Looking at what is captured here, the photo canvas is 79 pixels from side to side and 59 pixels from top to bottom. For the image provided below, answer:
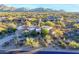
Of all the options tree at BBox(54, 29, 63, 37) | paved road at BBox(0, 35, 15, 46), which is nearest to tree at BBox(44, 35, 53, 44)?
tree at BBox(54, 29, 63, 37)

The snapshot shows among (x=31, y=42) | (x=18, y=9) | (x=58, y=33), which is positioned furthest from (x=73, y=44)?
(x=18, y=9)

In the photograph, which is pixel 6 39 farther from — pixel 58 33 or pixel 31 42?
pixel 58 33

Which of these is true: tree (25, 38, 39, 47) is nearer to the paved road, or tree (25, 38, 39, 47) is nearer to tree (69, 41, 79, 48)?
the paved road

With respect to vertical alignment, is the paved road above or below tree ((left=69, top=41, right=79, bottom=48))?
above

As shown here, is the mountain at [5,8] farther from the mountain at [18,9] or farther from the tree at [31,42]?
the tree at [31,42]

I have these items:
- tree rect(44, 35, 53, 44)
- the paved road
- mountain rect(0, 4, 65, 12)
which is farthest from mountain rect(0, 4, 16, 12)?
tree rect(44, 35, 53, 44)

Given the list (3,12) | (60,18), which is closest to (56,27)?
(60,18)

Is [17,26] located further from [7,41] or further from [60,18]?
[60,18]

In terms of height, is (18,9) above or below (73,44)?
above

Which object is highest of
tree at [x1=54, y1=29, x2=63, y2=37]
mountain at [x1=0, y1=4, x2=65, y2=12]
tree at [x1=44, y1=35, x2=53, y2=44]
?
mountain at [x1=0, y1=4, x2=65, y2=12]

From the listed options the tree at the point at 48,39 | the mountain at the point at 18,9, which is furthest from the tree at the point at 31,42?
the mountain at the point at 18,9

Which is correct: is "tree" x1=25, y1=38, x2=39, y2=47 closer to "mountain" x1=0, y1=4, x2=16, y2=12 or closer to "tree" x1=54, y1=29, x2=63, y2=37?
"tree" x1=54, y1=29, x2=63, y2=37
